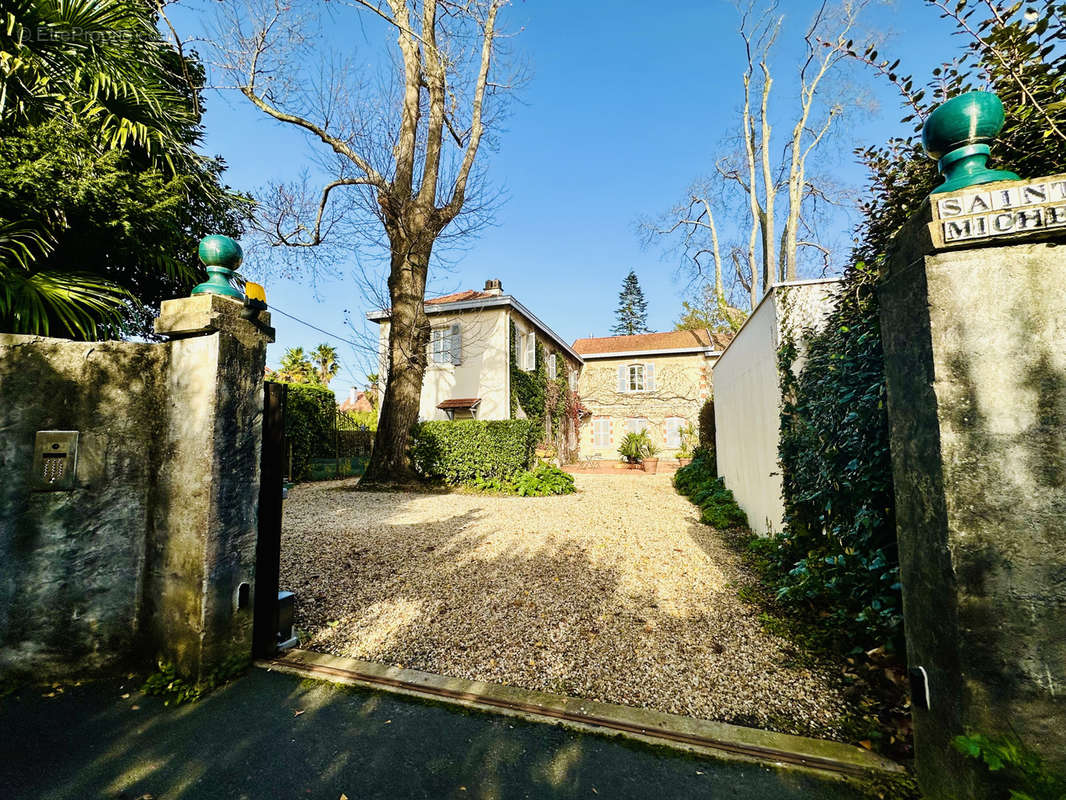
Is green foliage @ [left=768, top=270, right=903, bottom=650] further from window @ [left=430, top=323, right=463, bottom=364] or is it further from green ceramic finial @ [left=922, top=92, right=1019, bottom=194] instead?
window @ [left=430, top=323, right=463, bottom=364]

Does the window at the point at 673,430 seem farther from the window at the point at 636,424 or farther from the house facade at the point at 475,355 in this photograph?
the house facade at the point at 475,355

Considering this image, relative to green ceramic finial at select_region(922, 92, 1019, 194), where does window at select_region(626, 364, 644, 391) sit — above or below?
above

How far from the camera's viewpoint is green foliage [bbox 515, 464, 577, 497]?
9969mm

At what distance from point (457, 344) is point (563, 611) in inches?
482

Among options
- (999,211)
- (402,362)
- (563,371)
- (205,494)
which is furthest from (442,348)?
(999,211)

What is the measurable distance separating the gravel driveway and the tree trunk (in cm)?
378

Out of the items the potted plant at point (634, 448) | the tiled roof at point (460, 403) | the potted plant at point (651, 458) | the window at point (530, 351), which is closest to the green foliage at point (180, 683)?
the tiled roof at point (460, 403)

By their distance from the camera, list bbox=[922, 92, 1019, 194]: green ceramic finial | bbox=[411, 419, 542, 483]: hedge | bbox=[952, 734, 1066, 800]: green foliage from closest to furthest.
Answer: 1. bbox=[952, 734, 1066, 800]: green foliage
2. bbox=[922, 92, 1019, 194]: green ceramic finial
3. bbox=[411, 419, 542, 483]: hedge

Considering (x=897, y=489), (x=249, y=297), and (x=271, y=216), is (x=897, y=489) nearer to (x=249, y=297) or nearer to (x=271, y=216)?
(x=249, y=297)

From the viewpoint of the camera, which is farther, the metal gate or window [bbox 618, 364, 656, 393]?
window [bbox 618, 364, 656, 393]

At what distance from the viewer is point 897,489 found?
1.73 m

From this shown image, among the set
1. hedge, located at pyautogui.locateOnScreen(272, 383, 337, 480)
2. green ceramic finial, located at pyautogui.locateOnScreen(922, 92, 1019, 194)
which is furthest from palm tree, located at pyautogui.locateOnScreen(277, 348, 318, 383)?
green ceramic finial, located at pyautogui.locateOnScreen(922, 92, 1019, 194)

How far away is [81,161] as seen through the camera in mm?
4273

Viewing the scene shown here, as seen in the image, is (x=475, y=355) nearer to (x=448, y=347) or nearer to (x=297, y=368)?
(x=448, y=347)
